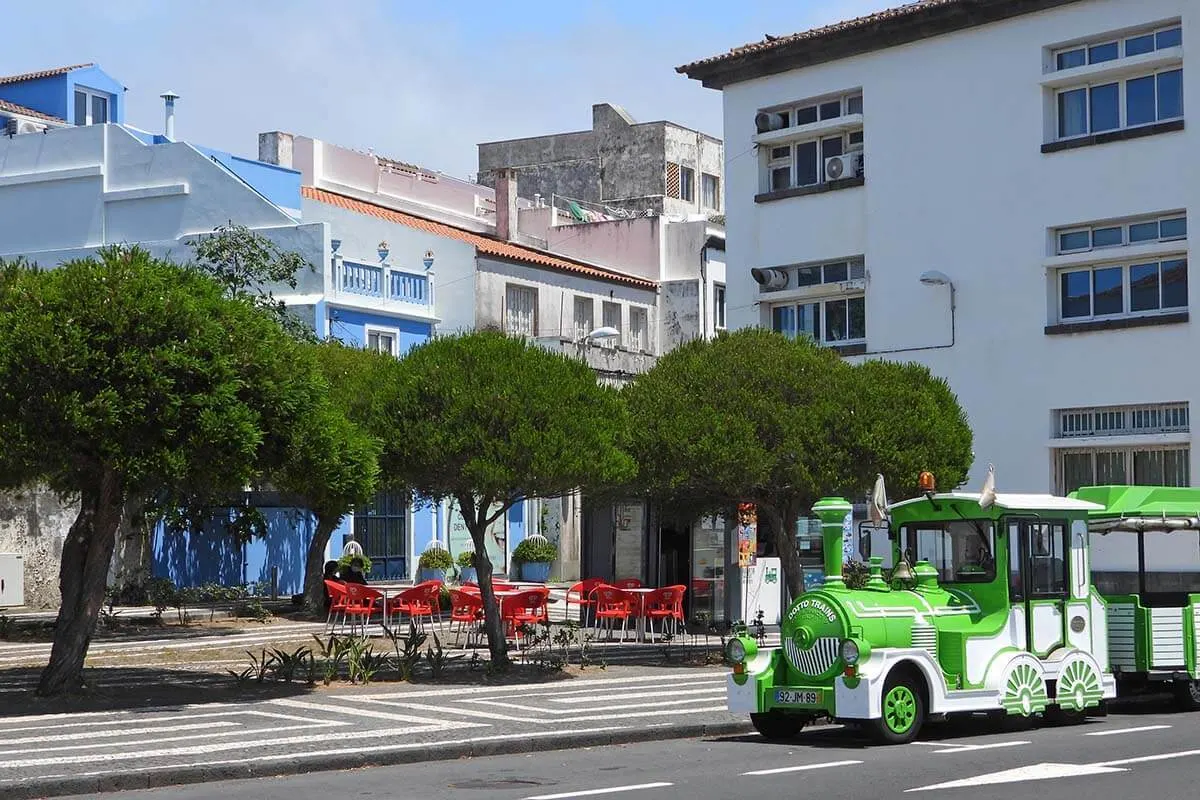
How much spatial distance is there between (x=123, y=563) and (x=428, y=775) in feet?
74.0

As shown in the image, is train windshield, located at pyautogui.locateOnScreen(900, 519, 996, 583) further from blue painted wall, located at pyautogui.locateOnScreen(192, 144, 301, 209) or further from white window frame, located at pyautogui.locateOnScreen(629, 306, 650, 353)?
white window frame, located at pyautogui.locateOnScreen(629, 306, 650, 353)

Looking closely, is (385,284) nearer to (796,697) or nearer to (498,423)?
(498,423)

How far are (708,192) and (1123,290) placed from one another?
35651 millimetres

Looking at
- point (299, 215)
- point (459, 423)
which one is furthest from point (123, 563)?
point (459, 423)

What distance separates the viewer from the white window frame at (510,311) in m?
44.7

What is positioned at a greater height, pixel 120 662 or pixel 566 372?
pixel 566 372

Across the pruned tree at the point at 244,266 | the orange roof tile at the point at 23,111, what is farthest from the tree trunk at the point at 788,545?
the orange roof tile at the point at 23,111

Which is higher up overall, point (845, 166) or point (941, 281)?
point (845, 166)

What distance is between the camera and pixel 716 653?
24422 millimetres

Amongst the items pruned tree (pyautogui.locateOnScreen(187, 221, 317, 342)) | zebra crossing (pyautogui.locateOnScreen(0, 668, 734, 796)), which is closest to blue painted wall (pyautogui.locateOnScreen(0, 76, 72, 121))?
pruned tree (pyautogui.locateOnScreen(187, 221, 317, 342))

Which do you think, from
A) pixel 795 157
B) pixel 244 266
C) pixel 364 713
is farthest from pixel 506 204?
pixel 364 713

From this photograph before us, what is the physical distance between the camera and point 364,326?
3906cm

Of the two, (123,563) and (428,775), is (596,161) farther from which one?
(428,775)

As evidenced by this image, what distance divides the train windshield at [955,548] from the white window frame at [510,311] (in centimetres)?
2821
